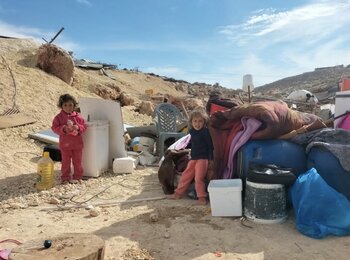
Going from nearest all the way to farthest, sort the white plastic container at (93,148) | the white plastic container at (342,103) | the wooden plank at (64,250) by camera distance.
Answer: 1. the wooden plank at (64,250)
2. the white plastic container at (342,103)
3. the white plastic container at (93,148)

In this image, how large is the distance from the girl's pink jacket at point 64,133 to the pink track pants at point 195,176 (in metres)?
1.74

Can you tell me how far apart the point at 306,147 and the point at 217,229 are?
156cm

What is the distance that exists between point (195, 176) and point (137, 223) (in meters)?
1.18

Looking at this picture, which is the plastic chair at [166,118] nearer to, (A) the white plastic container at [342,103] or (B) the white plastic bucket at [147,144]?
(B) the white plastic bucket at [147,144]

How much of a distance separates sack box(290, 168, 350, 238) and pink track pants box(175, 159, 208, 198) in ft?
4.38

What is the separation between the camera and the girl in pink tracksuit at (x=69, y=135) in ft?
18.8

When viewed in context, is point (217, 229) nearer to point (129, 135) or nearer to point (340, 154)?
point (340, 154)

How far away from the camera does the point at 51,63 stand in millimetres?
13742

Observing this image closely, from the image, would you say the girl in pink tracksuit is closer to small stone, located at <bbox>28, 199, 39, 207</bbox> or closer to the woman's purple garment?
small stone, located at <bbox>28, 199, 39, 207</bbox>

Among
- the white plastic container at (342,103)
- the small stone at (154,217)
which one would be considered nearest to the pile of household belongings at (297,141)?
the white plastic container at (342,103)

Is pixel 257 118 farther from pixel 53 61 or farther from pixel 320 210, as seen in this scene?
pixel 53 61

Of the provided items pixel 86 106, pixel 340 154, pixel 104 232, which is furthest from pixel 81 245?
pixel 86 106

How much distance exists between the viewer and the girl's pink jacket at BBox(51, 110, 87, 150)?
5.74 metres

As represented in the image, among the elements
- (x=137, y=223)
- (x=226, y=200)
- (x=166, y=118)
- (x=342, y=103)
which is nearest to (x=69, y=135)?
(x=137, y=223)
